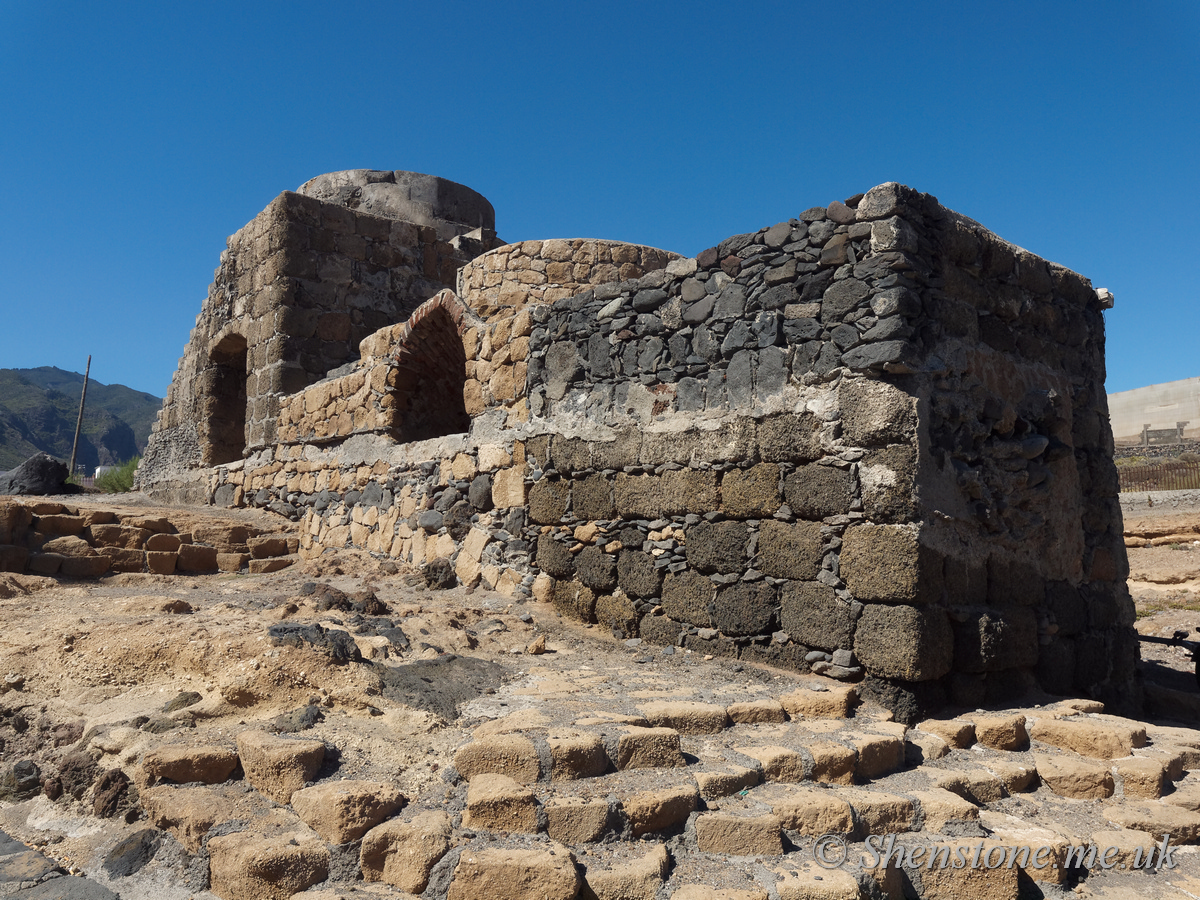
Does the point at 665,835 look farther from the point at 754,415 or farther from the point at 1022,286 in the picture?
the point at 1022,286

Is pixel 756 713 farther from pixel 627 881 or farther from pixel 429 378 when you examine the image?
pixel 429 378

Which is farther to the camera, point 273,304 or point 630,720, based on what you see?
point 273,304

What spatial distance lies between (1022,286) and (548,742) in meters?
3.86

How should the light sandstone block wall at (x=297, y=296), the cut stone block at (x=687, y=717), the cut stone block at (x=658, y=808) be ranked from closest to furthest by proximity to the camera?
the cut stone block at (x=658, y=808)
the cut stone block at (x=687, y=717)
the light sandstone block wall at (x=297, y=296)

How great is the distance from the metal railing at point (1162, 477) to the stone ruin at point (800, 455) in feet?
45.7

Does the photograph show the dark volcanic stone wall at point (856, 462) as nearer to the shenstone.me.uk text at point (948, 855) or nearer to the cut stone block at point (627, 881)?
the shenstone.me.uk text at point (948, 855)

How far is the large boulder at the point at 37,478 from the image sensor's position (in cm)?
895

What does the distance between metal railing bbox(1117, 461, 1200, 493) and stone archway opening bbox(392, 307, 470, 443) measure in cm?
1510

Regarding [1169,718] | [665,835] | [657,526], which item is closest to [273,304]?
[657,526]

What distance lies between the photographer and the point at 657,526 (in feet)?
16.3

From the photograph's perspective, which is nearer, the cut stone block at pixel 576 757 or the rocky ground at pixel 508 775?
the rocky ground at pixel 508 775

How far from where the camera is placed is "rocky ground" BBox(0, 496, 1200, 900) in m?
2.59

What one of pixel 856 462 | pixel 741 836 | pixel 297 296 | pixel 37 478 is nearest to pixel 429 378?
pixel 297 296

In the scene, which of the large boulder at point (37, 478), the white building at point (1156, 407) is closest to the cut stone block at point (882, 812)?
the large boulder at point (37, 478)
